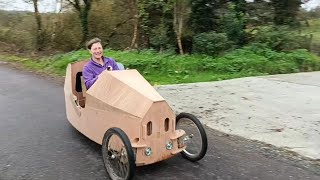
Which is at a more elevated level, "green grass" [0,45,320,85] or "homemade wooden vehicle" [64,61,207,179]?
"homemade wooden vehicle" [64,61,207,179]

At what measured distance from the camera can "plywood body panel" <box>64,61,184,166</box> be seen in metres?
4.30

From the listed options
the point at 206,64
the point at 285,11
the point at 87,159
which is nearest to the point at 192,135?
the point at 87,159

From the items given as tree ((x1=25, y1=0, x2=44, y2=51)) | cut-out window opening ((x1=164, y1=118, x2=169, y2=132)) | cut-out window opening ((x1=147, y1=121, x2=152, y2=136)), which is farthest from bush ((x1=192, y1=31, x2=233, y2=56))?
cut-out window opening ((x1=147, y1=121, x2=152, y2=136))

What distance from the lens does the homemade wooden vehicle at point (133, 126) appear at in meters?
4.26

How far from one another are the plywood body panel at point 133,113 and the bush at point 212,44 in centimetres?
858

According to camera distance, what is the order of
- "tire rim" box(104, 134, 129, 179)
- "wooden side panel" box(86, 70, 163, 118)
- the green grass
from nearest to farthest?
"tire rim" box(104, 134, 129, 179), "wooden side panel" box(86, 70, 163, 118), the green grass

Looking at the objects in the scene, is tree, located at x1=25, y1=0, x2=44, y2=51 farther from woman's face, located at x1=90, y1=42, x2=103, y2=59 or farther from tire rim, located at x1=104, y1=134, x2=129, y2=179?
tire rim, located at x1=104, y1=134, x2=129, y2=179

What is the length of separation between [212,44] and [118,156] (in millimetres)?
9626

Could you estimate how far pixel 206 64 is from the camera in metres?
12.1

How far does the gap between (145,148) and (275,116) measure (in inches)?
140

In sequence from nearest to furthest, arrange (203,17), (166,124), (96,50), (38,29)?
(166,124), (96,50), (203,17), (38,29)

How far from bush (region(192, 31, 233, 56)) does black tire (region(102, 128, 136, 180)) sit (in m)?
9.41

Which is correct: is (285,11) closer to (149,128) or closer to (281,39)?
(281,39)

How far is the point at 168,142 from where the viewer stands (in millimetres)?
4488
